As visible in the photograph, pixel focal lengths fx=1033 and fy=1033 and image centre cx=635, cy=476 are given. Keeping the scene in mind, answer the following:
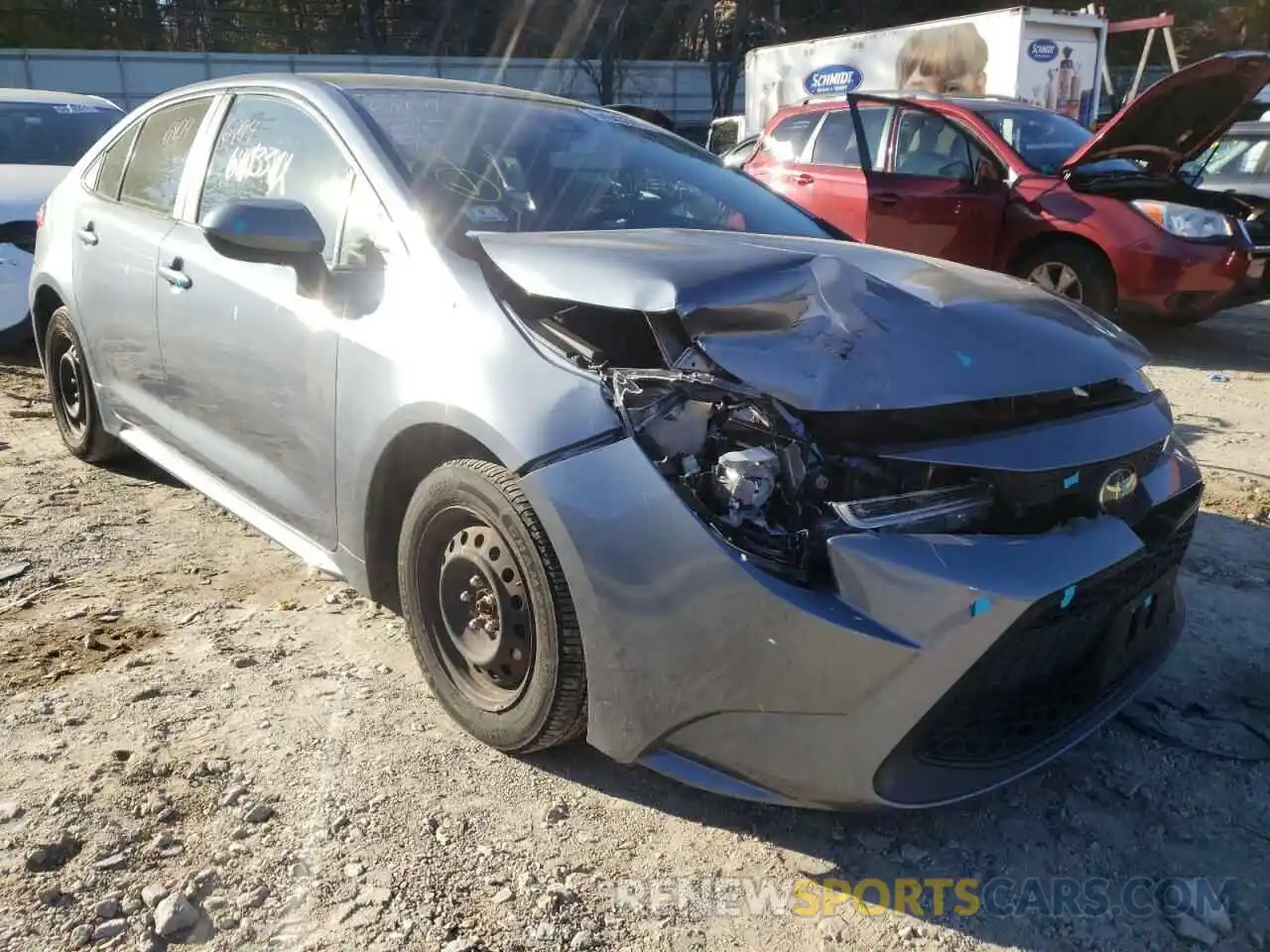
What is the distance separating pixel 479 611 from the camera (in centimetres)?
248

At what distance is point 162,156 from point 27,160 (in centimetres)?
433

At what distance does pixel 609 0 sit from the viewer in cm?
3023

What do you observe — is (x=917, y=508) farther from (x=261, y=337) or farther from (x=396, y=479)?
(x=261, y=337)

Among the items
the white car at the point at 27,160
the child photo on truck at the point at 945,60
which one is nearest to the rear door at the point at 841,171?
the white car at the point at 27,160

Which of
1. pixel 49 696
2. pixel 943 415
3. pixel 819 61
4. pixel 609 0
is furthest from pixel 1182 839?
pixel 609 0

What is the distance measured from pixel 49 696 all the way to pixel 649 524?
1.84 m

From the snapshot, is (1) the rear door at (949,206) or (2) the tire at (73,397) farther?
(1) the rear door at (949,206)

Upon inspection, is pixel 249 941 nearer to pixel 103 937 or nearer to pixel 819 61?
pixel 103 937

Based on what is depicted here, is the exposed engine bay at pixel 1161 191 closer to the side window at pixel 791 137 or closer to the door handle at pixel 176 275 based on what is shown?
the side window at pixel 791 137

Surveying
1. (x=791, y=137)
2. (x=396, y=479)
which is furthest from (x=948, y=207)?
(x=396, y=479)

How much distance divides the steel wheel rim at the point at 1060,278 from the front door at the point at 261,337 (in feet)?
18.3

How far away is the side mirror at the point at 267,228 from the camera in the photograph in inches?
104

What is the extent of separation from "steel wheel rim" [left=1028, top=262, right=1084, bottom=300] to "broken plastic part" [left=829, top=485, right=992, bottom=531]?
5.66 meters

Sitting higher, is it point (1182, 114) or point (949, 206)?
point (1182, 114)
